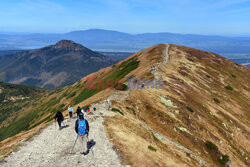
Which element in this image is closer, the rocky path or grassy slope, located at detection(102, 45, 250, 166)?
the rocky path

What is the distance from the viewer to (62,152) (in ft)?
53.6

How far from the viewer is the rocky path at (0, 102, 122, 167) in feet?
48.2

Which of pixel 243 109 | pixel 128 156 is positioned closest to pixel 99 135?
pixel 128 156

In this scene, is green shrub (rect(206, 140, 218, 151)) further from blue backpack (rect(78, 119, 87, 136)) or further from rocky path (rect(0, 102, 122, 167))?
blue backpack (rect(78, 119, 87, 136))

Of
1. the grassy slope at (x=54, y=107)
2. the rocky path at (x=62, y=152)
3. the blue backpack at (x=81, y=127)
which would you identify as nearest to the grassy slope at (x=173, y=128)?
the rocky path at (x=62, y=152)

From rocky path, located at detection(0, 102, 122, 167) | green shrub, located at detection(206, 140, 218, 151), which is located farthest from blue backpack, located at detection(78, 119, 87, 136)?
green shrub, located at detection(206, 140, 218, 151)

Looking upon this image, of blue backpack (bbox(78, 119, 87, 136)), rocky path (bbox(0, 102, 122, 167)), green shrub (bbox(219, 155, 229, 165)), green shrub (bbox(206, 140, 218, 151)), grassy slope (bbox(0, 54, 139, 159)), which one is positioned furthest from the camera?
grassy slope (bbox(0, 54, 139, 159))

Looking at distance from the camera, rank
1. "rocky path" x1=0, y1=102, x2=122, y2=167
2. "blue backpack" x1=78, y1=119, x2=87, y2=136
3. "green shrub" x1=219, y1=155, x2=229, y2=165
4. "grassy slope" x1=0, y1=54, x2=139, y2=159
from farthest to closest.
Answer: "grassy slope" x1=0, y1=54, x2=139, y2=159, "green shrub" x1=219, y1=155, x2=229, y2=165, "rocky path" x1=0, y1=102, x2=122, y2=167, "blue backpack" x1=78, y1=119, x2=87, y2=136

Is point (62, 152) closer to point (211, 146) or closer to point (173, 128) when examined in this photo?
point (173, 128)

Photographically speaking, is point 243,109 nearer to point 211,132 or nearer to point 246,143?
point 246,143

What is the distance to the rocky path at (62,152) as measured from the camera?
14695 millimetres

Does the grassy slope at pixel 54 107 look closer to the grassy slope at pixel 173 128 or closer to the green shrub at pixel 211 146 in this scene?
the grassy slope at pixel 173 128

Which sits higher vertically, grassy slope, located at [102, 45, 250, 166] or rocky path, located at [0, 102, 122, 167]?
rocky path, located at [0, 102, 122, 167]

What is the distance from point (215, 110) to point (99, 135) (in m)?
34.7
